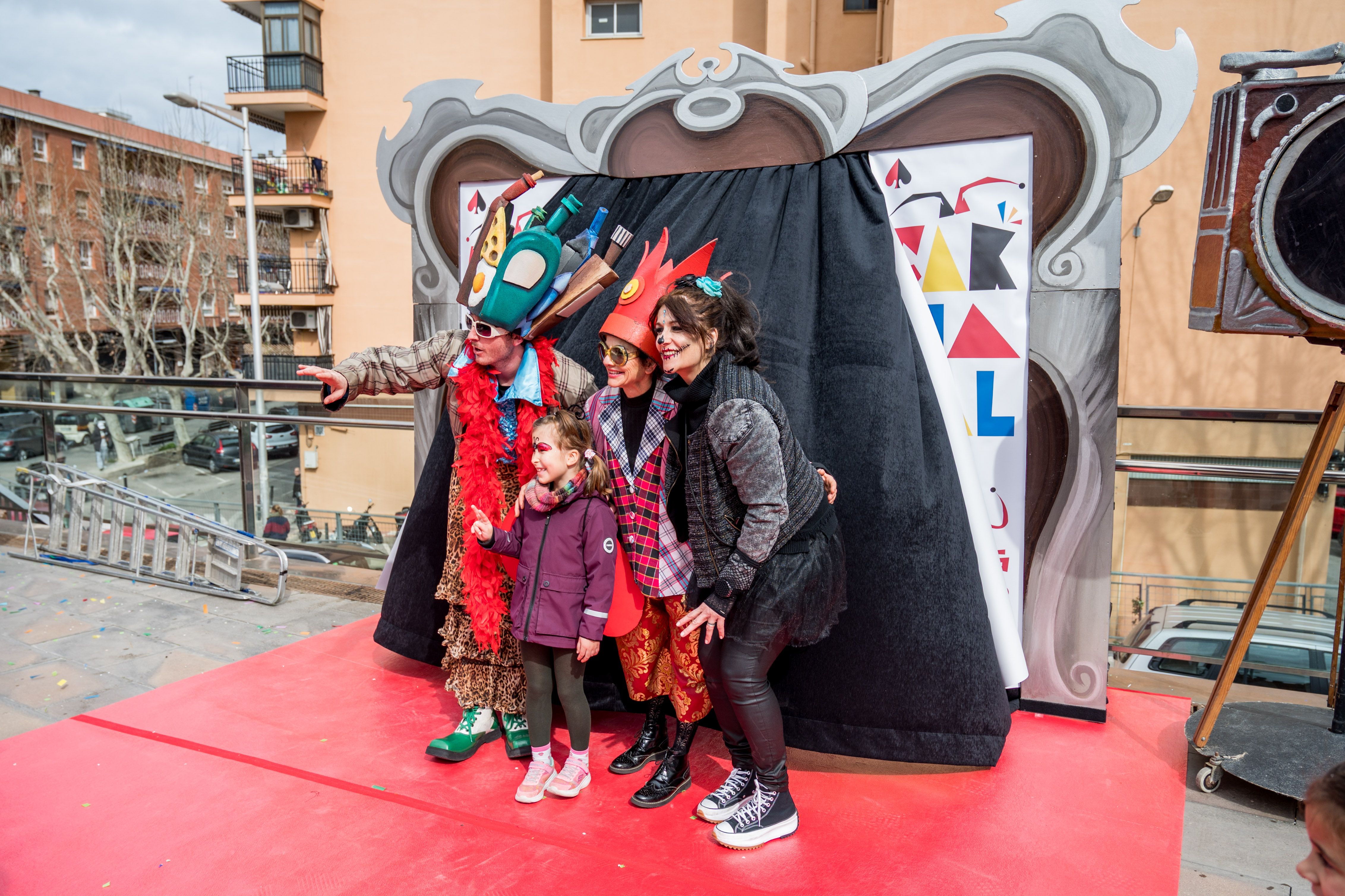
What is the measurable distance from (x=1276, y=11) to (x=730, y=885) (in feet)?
40.3

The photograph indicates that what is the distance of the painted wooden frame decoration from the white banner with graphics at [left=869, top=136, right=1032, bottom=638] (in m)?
0.06

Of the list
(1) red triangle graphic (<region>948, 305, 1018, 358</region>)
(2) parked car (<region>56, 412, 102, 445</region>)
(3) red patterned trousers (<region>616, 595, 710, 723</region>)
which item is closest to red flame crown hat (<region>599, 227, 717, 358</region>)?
(3) red patterned trousers (<region>616, 595, 710, 723</region>)

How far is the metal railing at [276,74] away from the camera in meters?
18.9

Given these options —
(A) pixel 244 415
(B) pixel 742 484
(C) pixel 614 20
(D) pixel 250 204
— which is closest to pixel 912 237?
(B) pixel 742 484

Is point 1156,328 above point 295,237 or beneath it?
beneath

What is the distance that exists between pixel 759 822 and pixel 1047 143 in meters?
2.50

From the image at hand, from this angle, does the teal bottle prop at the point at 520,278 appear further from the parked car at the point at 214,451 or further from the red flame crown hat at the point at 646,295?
the parked car at the point at 214,451

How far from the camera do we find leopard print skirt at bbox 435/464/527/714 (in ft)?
9.93

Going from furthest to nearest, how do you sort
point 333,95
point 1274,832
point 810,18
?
1. point 333,95
2. point 810,18
3. point 1274,832

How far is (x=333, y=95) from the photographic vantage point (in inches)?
757

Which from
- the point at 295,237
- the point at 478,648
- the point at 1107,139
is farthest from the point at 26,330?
the point at 1107,139

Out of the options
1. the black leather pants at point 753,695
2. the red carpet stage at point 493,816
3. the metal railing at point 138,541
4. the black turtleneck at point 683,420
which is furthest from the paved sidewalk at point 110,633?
the black leather pants at point 753,695

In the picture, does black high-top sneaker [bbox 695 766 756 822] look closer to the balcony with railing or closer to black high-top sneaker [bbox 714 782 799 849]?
black high-top sneaker [bbox 714 782 799 849]

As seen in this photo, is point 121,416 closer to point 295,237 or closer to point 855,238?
point 855,238
